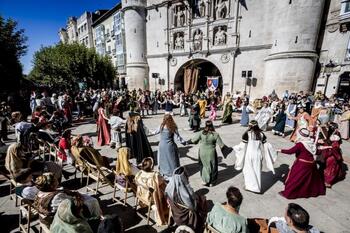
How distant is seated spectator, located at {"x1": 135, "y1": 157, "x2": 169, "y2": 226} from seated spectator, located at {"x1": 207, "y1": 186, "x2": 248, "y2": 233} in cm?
108

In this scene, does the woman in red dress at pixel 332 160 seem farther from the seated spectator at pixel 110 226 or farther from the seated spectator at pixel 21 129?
the seated spectator at pixel 21 129

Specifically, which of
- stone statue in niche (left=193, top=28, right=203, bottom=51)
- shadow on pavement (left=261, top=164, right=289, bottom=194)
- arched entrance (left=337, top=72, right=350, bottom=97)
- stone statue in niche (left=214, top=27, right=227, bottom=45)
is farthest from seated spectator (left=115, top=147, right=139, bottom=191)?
stone statue in niche (left=193, top=28, right=203, bottom=51)

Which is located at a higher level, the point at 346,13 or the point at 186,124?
the point at 346,13

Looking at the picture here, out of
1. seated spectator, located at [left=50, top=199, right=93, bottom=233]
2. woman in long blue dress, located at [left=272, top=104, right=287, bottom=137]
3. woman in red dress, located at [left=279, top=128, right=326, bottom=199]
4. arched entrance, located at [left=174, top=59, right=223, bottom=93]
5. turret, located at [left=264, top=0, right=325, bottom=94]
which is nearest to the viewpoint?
seated spectator, located at [left=50, top=199, right=93, bottom=233]

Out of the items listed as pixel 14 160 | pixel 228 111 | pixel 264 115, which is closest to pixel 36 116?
pixel 14 160

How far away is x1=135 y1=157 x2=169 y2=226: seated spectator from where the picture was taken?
329 centimetres

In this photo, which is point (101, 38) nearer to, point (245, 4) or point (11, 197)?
point (245, 4)

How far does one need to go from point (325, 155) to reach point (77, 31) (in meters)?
48.7

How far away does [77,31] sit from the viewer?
1649 inches

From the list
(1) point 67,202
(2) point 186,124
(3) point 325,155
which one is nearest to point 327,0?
(2) point 186,124

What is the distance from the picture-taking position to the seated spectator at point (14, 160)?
400cm

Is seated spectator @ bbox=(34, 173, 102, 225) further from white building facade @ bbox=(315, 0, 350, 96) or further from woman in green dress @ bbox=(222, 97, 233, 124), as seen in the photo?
white building facade @ bbox=(315, 0, 350, 96)

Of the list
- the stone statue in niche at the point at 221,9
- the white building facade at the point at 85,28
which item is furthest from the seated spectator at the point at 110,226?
the white building facade at the point at 85,28

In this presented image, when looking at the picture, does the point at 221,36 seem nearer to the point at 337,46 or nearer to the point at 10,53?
the point at 337,46
